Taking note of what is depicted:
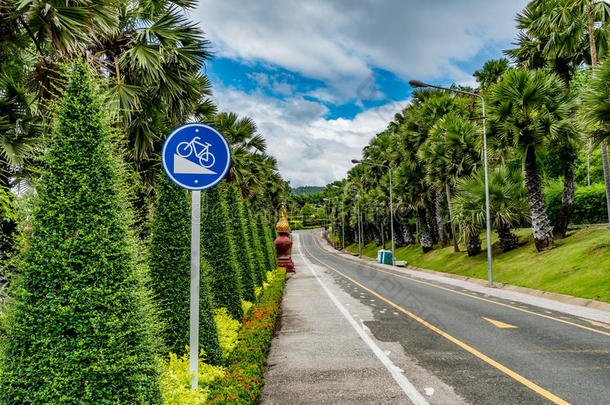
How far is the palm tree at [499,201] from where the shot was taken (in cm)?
2086

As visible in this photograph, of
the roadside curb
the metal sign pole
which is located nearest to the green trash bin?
the roadside curb

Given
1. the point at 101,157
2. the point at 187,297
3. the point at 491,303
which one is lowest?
the point at 491,303

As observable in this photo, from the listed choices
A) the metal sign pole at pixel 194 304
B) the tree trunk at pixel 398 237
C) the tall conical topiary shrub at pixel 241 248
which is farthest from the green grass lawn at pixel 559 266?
the tree trunk at pixel 398 237

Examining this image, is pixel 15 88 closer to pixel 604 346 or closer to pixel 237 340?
pixel 237 340

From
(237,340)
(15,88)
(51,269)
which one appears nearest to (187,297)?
(237,340)

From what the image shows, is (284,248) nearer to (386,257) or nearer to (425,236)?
(386,257)

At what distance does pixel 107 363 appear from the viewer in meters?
2.76

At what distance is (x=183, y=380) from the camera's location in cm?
441

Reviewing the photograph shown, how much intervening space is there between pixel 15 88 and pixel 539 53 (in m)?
23.4

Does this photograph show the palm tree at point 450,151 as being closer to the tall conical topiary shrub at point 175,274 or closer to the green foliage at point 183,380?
the tall conical topiary shrub at point 175,274

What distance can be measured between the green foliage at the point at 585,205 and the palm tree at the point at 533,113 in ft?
23.6

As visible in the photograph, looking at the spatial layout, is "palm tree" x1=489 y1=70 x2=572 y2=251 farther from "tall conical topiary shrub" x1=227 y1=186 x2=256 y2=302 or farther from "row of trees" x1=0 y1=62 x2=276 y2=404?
"row of trees" x1=0 y1=62 x2=276 y2=404

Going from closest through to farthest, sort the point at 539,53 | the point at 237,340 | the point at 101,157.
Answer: the point at 101,157 → the point at 237,340 → the point at 539,53

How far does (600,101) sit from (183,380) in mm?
13779
